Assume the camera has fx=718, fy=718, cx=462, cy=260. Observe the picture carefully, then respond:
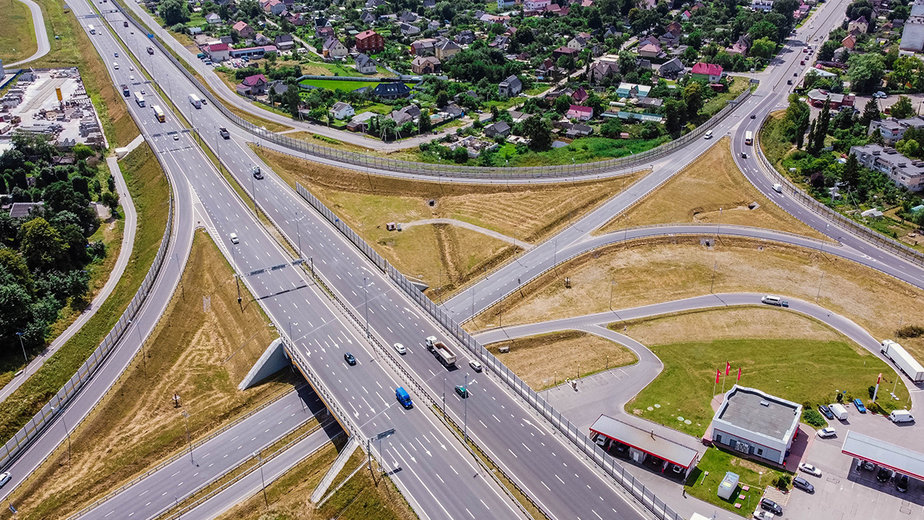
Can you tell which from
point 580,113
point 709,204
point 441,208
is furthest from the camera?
point 580,113

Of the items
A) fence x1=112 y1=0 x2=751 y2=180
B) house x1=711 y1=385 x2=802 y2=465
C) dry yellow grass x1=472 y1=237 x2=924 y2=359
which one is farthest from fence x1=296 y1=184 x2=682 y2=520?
fence x1=112 y1=0 x2=751 y2=180

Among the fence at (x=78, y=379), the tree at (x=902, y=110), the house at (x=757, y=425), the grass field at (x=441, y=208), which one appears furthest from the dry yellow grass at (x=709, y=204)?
the fence at (x=78, y=379)

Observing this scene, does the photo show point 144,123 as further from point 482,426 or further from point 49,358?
point 482,426

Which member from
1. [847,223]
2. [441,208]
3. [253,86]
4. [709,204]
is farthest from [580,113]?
[253,86]

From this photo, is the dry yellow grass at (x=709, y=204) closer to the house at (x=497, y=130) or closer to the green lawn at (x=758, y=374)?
the green lawn at (x=758, y=374)

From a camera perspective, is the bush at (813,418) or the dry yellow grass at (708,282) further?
the dry yellow grass at (708,282)

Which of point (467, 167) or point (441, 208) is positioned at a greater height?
point (467, 167)

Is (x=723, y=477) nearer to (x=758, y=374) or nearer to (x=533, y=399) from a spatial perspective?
(x=758, y=374)

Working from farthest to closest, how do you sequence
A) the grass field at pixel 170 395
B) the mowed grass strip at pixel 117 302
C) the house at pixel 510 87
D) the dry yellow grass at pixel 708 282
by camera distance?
the house at pixel 510 87, the dry yellow grass at pixel 708 282, the mowed grass strip at pixel 117 302, the grass field at pixel 170 395
